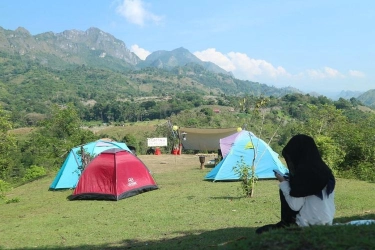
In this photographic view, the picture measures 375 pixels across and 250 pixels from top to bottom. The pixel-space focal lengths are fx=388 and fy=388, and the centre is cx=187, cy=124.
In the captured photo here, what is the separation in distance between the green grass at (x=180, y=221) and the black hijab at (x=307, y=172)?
0.47m

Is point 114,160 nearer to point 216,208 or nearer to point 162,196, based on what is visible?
point 162,196

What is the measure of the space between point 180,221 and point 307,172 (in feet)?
14.4

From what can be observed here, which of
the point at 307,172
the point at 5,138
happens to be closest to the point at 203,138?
the point at 5,138

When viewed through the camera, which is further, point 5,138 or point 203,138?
point 203,138

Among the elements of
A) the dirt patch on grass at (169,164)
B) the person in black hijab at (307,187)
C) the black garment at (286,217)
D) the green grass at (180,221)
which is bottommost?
the dirt patch on grass at (169,164)

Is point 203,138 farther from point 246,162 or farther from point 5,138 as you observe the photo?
point 5,138

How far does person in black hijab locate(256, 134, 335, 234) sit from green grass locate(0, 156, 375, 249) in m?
0.44

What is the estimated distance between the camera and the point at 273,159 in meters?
13.5

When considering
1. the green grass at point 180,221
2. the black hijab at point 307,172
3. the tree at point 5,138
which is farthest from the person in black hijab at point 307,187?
the tree at point 5,138

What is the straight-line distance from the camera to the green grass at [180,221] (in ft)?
11.5

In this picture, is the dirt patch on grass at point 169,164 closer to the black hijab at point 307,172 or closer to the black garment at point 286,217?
the black garment at point 286,217

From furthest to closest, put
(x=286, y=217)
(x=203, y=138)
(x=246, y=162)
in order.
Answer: (x=203, y=138)
(x=246, y=162)
(x=286, y=217)

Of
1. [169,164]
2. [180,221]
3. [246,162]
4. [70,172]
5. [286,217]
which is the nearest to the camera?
[286,217]

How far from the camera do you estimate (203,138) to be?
2670cm
